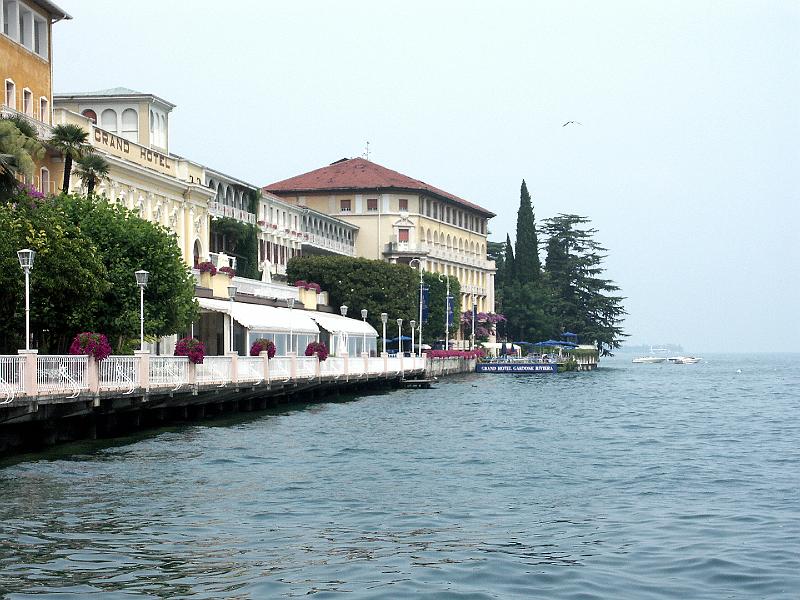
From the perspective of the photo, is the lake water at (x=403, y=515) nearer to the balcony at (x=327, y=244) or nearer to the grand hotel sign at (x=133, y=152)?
the grand hotel sign at (x=133, y=152)

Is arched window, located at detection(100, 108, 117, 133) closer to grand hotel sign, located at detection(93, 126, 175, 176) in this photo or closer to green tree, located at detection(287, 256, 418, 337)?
grand hotel sign, located at detection(93, 126, 175, 176)

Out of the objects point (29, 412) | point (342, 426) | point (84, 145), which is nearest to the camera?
point (29, 412)

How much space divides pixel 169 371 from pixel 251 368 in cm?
1008

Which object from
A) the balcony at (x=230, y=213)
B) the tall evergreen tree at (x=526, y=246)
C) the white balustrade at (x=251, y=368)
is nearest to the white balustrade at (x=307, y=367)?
the white balustrade at (x=251, y=368)

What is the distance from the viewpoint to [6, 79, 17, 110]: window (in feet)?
182

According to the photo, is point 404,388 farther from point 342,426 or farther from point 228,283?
point 342,426

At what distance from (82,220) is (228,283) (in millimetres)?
24170

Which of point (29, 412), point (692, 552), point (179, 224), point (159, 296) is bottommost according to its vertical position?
point (692, 552)

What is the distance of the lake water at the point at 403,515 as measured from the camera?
19469 mm

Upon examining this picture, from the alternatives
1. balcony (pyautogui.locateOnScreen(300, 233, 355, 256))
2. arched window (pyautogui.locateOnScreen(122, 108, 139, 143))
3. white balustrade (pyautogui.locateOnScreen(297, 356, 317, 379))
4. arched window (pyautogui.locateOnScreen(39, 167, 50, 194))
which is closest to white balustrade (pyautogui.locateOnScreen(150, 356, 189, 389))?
arched window (pyautogui.locateOnScreen(39, 167, 50, 194))

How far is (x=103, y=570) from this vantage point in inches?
786

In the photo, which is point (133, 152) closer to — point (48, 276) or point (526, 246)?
point (48, 276)

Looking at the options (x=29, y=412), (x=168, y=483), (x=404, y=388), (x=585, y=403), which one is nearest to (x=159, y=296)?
(x=29, y=412)

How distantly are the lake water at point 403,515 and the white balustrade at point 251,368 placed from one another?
530cm
